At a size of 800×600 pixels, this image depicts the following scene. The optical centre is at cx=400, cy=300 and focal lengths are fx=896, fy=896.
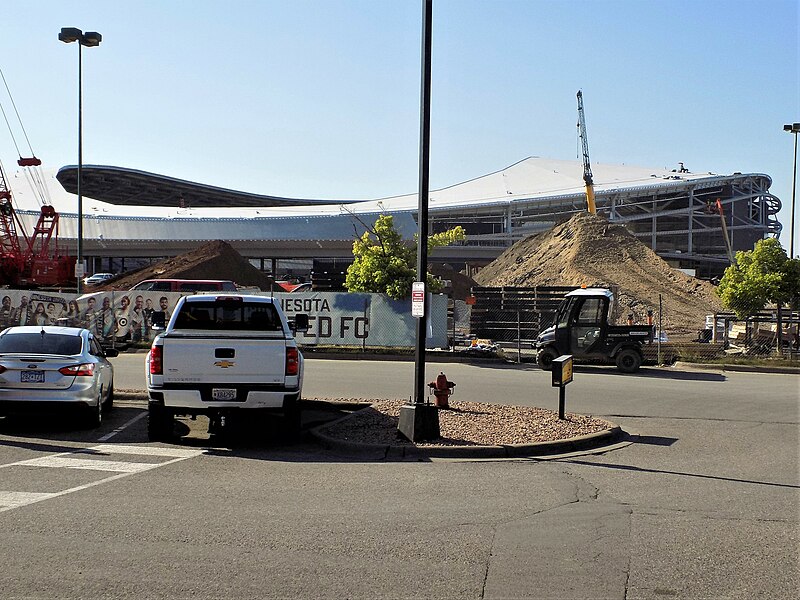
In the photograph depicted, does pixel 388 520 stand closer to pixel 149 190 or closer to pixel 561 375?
pixel 561 375

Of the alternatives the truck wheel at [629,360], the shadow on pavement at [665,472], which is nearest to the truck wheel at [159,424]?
the shadow on pavement at [665,472]

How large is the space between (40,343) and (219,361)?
3457 mm

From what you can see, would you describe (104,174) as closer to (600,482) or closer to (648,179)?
(648,179)

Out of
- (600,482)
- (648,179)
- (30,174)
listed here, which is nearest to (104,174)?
(30,174)

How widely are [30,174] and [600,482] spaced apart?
375 ft

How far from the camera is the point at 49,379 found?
12.5 m

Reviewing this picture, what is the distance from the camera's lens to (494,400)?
17219 mm

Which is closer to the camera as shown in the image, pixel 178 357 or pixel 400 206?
pixel 178 357

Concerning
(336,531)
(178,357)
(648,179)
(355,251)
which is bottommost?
(336,531)

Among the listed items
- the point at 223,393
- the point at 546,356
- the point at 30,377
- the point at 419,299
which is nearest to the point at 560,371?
the point at 419,299

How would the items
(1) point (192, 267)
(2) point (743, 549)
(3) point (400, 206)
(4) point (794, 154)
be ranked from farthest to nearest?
(3) point (400, 206), (1) point (192, 267), (4) point (794, 154), (2) point (743, 549)

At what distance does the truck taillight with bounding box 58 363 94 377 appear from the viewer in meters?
12.6

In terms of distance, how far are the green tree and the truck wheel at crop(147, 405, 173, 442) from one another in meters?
17.5

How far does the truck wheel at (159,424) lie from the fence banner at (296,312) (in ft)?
55.1
